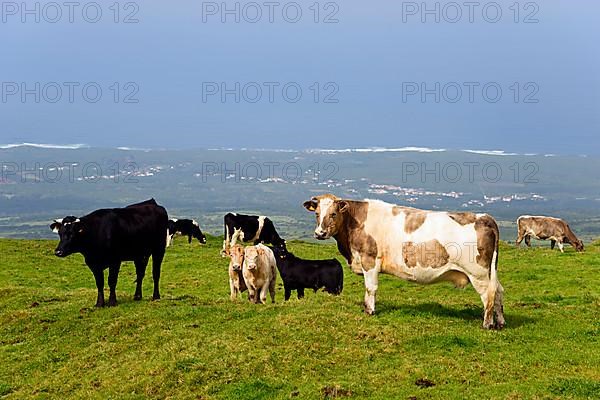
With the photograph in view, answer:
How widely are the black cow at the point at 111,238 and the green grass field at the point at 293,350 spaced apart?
120cm

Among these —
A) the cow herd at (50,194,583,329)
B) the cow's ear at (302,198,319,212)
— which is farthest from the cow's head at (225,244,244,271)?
the cow's ear at (302,198,319,212)

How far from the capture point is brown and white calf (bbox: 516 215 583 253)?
1773 inches

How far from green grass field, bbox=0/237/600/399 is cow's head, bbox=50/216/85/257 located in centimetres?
177

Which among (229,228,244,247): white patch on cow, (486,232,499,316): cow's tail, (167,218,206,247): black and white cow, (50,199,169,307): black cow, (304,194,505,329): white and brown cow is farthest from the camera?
(167,218,206,247): black and white cow

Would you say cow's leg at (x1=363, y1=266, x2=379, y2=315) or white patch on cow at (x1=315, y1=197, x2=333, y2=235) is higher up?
white patch on cow at (x1=315, y1=197, x2=333, y2=235)

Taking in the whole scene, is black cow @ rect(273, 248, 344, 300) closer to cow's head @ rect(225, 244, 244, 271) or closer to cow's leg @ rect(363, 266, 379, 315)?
cow's head @ rect(225, 244, 244, 271)

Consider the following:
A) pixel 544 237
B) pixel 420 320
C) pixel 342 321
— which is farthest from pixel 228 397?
pixel 544 237

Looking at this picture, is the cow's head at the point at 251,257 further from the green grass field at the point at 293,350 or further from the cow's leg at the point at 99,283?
the cow's leg at the point at 99,283

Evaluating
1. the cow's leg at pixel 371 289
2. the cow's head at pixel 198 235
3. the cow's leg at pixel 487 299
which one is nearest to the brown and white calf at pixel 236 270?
the cow's leg at pixel 371 289

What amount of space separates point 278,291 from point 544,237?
2638 cm

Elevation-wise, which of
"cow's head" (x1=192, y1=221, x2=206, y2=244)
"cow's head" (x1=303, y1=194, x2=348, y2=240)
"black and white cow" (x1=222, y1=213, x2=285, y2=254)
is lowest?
"cow's head" (x1=192, y1=221, x2=206, y2=244)

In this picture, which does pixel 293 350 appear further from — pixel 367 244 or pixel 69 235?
pixel 69 235

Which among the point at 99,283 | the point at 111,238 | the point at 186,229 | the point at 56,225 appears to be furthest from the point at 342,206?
the point at 186,229

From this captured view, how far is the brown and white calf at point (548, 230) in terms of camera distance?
4503 centimetres
